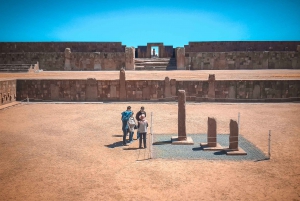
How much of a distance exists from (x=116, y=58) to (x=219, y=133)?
18.1 m

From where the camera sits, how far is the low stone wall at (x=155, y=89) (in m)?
14.4

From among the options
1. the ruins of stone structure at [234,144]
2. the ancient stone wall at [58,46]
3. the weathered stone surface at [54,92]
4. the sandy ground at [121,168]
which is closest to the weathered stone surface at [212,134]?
the ruins of stone structure at [234,144]

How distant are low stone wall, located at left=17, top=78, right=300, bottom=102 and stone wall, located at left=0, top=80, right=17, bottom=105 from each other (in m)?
0.44

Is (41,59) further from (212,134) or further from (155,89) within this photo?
(212,134)

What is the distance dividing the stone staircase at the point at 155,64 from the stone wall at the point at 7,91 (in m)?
12.3

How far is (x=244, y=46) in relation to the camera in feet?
94.7

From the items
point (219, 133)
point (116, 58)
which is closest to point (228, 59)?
point (116, 58)

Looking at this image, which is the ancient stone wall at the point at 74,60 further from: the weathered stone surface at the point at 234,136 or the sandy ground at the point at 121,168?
the weathered stone surface at the point at 234,136

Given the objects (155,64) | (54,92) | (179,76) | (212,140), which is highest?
(155,64)

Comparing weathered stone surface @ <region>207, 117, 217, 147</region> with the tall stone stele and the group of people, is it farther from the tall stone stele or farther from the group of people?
the group of people

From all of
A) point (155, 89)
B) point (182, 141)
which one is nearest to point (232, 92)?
point (155, 89)

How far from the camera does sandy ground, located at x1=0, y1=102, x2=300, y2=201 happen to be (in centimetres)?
469

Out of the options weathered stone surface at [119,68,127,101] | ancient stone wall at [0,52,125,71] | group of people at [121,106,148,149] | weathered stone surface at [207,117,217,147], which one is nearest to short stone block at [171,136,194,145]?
weathered stone surface at [207,117,217,147]

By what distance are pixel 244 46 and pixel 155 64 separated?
10588mm
